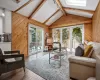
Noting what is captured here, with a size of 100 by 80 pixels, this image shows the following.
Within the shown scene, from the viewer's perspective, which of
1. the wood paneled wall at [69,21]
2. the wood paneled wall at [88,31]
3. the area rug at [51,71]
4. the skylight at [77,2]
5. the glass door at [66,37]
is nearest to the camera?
the area rug at [51,71]

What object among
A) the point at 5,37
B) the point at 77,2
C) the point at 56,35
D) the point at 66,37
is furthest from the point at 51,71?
the point at 56,35

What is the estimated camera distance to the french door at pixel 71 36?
19.7 ft

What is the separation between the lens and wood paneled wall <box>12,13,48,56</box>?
165 inches

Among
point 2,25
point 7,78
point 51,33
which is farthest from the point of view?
point 51,33

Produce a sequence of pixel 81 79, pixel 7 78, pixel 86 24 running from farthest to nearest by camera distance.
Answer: pixel 86 24
pixel 7 78
pixel 81 79

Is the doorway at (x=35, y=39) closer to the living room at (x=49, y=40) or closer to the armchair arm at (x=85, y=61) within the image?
the living room at (x=49, y=40)

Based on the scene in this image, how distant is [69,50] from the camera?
21.3 feet

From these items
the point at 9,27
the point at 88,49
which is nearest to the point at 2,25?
the point at 9,27

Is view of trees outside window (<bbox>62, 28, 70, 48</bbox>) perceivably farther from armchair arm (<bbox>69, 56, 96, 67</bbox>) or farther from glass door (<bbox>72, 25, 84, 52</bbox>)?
armchair arm (<bbox>69, 56, 96, 67</bbox>)

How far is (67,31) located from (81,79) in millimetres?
5076

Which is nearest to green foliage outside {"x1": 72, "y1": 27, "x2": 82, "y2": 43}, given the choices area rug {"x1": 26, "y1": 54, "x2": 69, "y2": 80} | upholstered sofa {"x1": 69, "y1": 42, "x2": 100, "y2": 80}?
area rug {"x1": 26, "y1": 54, "x2": 69, "y2": 80}

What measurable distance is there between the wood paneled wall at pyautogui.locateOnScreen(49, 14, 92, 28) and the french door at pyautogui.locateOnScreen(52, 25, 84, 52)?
1.28 ft

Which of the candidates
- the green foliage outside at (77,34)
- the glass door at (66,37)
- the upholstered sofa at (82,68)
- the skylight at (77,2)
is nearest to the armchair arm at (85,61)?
the upholstered sofa at (82,68)

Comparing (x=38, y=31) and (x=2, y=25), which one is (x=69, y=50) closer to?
(x=38, y=31)
